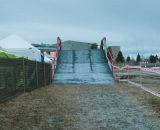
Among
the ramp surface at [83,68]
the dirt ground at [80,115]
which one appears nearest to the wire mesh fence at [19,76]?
the dirt ground at [80,115]

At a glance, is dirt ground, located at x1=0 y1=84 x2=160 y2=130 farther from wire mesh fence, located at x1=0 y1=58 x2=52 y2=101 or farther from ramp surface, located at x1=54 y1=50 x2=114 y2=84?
ramp surface, located at x1=54 y1=50 x2=114 y2=84

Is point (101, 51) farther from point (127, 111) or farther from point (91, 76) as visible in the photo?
point (127, 111)

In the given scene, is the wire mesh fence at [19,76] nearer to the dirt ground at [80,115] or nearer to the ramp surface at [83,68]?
the dirt ground at [80,115]

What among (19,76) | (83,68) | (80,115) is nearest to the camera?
(80,115)

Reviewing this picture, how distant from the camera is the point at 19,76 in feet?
55.3

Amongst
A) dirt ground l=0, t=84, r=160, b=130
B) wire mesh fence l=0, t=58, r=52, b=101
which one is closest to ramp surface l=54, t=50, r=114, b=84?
wire mesh fence l=0, t=58, r=52, b=101

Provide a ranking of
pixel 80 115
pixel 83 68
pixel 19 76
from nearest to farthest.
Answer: pixel 80 115 → pixel 19 76 → pixel 83 68

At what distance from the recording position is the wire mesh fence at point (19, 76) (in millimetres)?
14102

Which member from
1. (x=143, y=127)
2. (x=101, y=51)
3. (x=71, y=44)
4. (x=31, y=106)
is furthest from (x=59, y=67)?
(x=71, y=44)

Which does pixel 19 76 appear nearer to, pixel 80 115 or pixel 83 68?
pixel 80 115

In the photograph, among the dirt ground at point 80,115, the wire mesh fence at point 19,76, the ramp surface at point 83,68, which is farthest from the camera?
the ramp surface at point 83,68

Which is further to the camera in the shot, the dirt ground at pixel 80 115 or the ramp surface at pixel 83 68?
the ramp surface at pixel 83 68

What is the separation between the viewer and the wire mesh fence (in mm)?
14102

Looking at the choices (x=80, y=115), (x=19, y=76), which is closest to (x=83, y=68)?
(x=19, y=76)
